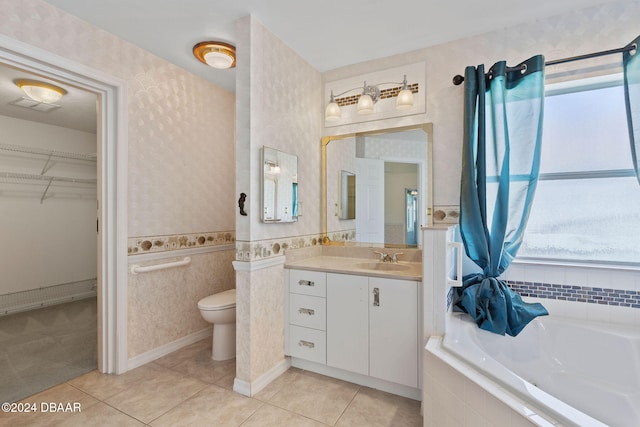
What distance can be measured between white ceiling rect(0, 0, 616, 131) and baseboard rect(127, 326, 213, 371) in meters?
2.38

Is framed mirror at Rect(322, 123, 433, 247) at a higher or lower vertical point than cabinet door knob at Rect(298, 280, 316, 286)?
higher

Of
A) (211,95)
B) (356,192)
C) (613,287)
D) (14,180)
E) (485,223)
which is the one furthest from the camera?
(14,180)

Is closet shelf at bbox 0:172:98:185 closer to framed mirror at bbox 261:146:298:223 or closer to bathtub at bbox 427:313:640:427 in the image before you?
framed mirror at bbox 261:146:298:223

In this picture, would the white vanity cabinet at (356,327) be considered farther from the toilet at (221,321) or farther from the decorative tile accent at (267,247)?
the toilet at (221,321)

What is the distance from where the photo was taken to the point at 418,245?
93.8 inches

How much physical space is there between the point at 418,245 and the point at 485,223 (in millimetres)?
547

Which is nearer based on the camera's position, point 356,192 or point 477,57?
point 477,57

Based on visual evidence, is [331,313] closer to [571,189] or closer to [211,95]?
[571,189]

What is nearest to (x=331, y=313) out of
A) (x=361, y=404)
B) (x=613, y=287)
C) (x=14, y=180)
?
(x=361, y=404)

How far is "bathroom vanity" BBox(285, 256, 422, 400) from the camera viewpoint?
6.18ft

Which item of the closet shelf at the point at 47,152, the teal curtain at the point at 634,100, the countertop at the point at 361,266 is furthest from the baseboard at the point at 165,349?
the teal curtain at the point at 634,100

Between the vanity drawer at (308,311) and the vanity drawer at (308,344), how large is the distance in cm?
4

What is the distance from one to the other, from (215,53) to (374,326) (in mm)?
2301

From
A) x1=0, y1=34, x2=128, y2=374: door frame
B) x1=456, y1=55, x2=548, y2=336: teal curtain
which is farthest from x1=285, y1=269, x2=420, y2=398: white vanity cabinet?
x1=0, y1=34, x2=128, y2=374: door frame
